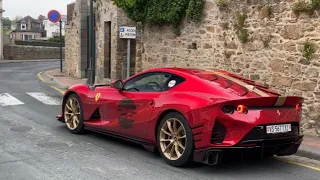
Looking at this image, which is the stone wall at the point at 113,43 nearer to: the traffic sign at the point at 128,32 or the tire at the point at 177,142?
the traffic sign at the point at 128,32

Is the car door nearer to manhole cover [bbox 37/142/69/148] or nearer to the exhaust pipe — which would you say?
manhole cover [bbox 37/142/69/148]

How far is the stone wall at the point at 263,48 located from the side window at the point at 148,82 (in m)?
3.62

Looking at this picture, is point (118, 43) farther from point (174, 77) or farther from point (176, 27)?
point (174, 77)

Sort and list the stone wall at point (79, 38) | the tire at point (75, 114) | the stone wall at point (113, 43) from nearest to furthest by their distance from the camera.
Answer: the tire at point (75, 114), the stone wall at point (113, 43), the stone wall at point (79, 38)

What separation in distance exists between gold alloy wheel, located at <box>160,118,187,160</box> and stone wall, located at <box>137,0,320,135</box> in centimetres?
389

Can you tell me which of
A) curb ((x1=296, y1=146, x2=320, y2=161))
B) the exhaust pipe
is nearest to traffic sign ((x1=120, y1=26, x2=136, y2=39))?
curb ((x1=296, y1=146, x2=320, y2=161))

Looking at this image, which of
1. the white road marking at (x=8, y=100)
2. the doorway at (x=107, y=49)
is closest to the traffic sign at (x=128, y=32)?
the white road marking at (x=8, y=100)

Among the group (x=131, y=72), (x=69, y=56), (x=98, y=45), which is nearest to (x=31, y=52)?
(x=69, y=56)

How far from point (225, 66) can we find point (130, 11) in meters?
5.27

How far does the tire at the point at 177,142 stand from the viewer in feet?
18.7

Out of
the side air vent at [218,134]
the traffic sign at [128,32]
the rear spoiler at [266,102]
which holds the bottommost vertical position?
the side air vent at [218,134]

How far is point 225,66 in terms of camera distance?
36.6ft

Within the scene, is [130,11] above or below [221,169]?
Answer: above

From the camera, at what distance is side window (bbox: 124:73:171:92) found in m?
6.60
